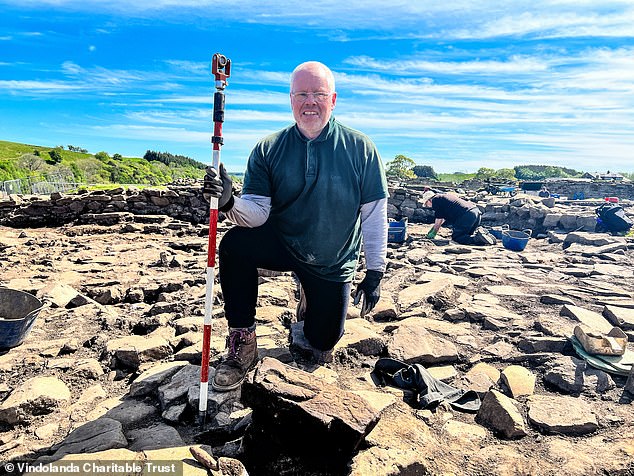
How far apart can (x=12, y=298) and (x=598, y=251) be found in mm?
10617

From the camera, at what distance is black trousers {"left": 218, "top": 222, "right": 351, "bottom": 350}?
3.05 meters

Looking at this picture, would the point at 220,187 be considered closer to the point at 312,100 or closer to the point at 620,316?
the point at 312,100

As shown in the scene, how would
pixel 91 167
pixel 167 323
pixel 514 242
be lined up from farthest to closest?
pixel 91 167, pixel 514 242, pixel 167 323

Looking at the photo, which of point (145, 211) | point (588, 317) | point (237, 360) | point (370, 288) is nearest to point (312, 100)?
point (370, 288)

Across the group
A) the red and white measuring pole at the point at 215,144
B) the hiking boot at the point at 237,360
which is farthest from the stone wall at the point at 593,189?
the red and white measuring pole at the point at 215,144

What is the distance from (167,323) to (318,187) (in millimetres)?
2148

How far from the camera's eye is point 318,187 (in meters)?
3.11

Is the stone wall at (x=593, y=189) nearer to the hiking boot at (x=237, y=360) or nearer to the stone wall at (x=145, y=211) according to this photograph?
the stone wall at (x=145, y=211)

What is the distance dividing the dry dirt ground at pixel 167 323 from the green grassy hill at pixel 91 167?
1754 inches

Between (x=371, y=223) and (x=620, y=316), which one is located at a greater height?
(x=371, y=223)

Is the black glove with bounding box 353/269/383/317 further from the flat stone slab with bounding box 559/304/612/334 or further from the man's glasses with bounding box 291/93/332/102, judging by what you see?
the flat stone slab with bounding box 559/304/612/334

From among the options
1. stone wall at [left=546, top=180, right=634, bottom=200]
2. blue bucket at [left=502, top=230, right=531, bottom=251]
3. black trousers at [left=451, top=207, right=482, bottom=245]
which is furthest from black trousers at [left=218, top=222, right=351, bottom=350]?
stone wall at [left=546, top=180, right=634, bottom=200]

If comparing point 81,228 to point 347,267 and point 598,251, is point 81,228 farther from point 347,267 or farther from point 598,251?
point 598,251

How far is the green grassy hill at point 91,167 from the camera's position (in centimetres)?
5275
